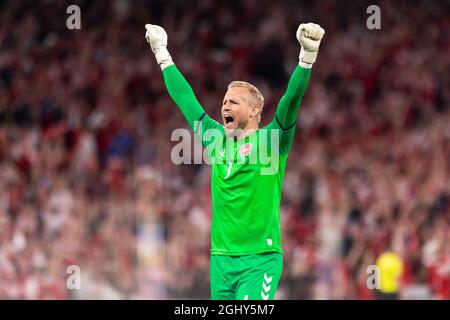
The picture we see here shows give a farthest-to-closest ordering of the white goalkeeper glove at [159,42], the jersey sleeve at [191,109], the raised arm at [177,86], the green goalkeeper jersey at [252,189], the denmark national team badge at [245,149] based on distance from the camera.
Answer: the white goalkeeper glove at [159,42]
the raised arm at [177,86]
the jersey sleeve at [191,109]
the denmark national team badge at [245,149]
the green goalkeeper jersey at [252,189]

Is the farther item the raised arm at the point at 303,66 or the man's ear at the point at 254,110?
the man's ear at the point at 254,110

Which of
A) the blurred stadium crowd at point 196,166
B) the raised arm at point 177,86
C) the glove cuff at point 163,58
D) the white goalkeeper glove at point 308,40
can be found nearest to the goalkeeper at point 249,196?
the white goalkeeper glove at point 308,40

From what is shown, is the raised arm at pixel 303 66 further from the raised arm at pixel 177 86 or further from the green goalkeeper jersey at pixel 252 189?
the raised arm at pixel 177 86

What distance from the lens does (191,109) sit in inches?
276

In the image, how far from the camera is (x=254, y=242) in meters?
6.50

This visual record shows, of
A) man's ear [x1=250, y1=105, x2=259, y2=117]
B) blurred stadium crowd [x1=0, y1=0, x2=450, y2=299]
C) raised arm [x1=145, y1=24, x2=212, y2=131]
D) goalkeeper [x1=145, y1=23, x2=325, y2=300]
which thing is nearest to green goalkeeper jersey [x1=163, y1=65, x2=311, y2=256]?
goalkeeper [x1=145, y1=23, x2=325, y2=300]

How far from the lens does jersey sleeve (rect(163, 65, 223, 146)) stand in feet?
22.7

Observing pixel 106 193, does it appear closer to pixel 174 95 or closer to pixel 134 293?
pixel 134 293

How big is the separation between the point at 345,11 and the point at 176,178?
4.78 metres

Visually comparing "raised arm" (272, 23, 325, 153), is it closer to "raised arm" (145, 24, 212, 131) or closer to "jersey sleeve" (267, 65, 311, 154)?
"jersey sleeve" (267, 65, 311, 154)

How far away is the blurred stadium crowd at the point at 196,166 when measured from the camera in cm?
1201

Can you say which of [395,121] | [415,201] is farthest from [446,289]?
[395,121]

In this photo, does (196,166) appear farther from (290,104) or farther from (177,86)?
(290,104)

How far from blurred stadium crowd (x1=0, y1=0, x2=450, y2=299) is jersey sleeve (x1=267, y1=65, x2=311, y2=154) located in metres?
5.22
